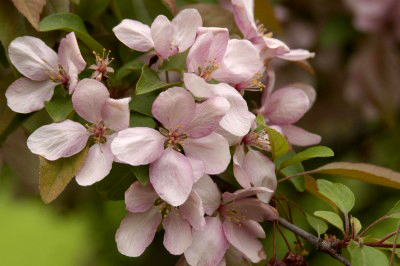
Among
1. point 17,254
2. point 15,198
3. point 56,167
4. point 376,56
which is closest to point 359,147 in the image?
point 376,56

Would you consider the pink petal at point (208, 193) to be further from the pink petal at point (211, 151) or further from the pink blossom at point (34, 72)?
the pink blossom at point (34, 72)

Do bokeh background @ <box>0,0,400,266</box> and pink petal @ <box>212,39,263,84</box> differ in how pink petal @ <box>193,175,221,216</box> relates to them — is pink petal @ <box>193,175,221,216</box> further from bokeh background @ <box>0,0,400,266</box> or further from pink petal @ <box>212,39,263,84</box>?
bokeh background @ <box>0,0,400,266</box>

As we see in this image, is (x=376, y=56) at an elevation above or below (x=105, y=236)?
above

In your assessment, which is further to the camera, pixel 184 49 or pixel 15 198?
pixel 15 198

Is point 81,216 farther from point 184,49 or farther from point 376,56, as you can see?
point 184,49

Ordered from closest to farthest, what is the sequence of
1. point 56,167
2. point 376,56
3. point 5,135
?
point 56,167 < point 5,135 < point 376,56

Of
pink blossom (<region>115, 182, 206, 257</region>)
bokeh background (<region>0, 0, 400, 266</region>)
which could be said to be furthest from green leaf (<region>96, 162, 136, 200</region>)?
bokeh background (<region>0, 0, 400, 266</region>)

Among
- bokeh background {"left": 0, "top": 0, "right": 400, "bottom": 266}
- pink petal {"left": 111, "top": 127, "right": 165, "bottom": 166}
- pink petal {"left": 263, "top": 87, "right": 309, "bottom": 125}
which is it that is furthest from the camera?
bokeh background {"left": 0, "top": 0, "right": 400, "bottom": 266}
